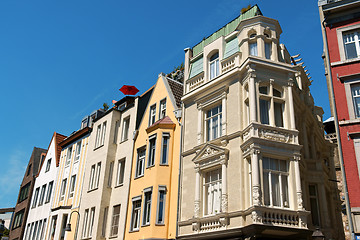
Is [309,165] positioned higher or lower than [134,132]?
lower

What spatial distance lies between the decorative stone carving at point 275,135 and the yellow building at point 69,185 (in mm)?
17755

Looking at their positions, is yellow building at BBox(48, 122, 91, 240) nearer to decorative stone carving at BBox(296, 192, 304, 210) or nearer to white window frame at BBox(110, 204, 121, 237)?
white window frame at BBox(110, 204, 121, 237)

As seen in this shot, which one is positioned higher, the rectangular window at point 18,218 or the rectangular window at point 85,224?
the rectangular window at point 18,218

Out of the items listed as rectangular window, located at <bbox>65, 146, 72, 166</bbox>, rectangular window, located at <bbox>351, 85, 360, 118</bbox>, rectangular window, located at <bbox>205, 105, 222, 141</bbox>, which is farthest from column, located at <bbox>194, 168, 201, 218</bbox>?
rectangular window, located at <bbox>65, 146, 72, 166</bbox>

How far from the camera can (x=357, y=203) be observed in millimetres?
16672

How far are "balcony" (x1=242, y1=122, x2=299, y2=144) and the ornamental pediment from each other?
144 cm

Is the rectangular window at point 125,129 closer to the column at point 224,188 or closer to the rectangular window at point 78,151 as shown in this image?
the rectangular window at point 78,151

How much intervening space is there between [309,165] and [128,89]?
18.4 metres

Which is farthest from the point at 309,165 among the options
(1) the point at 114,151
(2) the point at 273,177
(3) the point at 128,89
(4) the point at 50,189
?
(4) the point at 50,189

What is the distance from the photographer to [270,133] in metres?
19.4

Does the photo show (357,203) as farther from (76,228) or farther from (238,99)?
(76,228)

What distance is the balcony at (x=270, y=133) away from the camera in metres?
19.1

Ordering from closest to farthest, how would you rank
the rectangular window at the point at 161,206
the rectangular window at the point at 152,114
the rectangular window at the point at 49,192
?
the rectangular window at the point at 161,206 → the rectangular window at the point at 152,114 → the rectangular window at the point at 49,192

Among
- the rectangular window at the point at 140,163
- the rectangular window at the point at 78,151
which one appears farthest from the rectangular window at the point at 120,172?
the rectangular window at the point at 78,151
